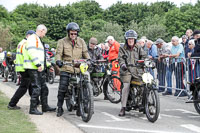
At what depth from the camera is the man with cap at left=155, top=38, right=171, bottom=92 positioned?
39.2 ft

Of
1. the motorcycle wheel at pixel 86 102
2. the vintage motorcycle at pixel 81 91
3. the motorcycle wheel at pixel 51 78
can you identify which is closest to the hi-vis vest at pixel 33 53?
the vintage motorcycle at pixel 81 91

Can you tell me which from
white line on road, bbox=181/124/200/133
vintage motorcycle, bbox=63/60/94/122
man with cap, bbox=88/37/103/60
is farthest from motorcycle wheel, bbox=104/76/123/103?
white line on road, bbox=181/124/200/133

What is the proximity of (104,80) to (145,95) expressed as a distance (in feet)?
10.2

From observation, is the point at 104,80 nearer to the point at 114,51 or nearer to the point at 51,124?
the point at 114,51

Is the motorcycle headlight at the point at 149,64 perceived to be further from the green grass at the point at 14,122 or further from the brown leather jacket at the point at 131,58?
the green grass at the point at 14,122

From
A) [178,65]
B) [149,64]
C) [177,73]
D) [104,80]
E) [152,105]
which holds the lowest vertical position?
[152,105]

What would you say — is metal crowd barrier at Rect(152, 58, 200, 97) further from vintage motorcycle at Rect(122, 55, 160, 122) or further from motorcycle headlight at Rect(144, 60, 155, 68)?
motorcycle headlight at Rect(144, 60, 155, 68)

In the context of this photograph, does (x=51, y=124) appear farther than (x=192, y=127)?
Yes

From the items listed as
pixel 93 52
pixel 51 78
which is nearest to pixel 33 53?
pixel 93 52

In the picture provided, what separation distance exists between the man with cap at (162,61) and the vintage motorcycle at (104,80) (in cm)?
270

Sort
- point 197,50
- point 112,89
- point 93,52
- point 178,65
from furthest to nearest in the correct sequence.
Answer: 1. point 178,65
2. point 93,52
3. point 197,50
4. point 112,89

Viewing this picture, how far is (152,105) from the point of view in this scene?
684 centimetres

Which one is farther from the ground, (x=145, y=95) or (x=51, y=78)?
(x=51, y=78)

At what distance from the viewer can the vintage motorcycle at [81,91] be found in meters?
6.64
